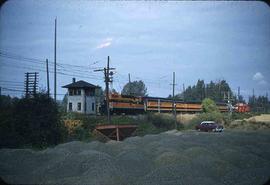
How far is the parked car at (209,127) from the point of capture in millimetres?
35594

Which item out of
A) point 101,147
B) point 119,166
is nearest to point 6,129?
point 101,147

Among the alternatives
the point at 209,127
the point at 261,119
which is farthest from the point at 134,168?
the point at 261,119

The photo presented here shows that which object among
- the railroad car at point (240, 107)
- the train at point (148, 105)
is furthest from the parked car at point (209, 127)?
the railroad car at point (240, 107)

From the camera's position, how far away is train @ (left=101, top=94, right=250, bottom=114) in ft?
112

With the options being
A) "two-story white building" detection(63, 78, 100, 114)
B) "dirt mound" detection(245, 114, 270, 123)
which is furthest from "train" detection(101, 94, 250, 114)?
"dirt mound" detection(245, 114, 270, 123)

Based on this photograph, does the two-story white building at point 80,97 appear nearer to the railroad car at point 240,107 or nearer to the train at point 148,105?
the train at point 148,105

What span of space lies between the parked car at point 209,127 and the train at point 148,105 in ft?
6.12

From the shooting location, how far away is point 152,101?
36.6m

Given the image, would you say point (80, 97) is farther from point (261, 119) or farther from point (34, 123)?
point (261, 119)

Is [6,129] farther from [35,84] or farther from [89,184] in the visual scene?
[89,184]

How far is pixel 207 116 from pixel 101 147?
2382 cm

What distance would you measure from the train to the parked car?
1.86 meters

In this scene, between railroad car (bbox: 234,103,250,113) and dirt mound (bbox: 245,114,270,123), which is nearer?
dirt mound (bbox: 245,114,270,123)

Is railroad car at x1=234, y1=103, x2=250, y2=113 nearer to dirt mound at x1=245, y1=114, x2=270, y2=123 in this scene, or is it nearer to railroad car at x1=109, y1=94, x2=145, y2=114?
dirt mound at x1=245, y1=114, x2=270, y2=123
